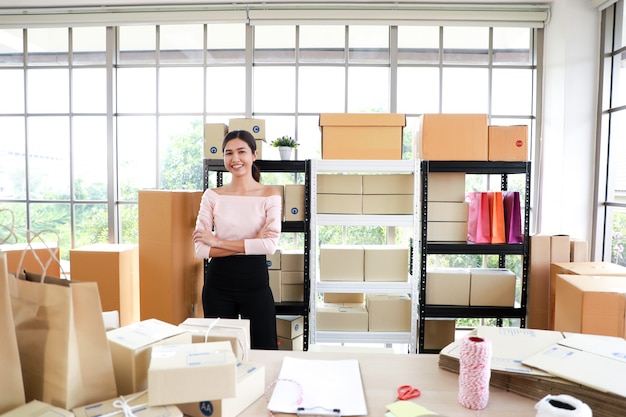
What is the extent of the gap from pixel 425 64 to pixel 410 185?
126 cm

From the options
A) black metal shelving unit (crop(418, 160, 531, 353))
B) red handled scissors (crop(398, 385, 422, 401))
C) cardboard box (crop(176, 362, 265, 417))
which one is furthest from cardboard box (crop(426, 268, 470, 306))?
cardboard box (crop(176, 362, 265, 417))

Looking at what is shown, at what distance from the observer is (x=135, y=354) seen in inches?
37.5

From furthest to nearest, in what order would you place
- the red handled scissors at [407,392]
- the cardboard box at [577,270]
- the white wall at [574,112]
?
the white wall at [574,112] → the cardboard box at [577,270] → the red handled scissors at [407,392]

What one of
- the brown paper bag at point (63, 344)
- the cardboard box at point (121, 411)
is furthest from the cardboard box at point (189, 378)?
the brown paper bag at point (63, 344)

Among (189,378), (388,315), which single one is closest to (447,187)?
(388,315)

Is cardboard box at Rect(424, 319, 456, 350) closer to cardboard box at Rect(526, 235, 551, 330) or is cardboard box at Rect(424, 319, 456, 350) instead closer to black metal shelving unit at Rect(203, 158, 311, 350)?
cardboard box at Rect(526, 235, 551, 330)

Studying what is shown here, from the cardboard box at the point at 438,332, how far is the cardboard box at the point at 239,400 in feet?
7.13

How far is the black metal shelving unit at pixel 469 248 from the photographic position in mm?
2812

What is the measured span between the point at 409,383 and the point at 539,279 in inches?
82.2

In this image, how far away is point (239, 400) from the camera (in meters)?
0.99

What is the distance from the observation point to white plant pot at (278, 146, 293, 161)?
2.87m

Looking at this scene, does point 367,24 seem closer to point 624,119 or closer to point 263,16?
point 263,16

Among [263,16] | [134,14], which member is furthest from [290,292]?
[134,14]

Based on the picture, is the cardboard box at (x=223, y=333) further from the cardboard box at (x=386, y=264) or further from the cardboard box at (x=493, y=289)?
the cardboard box at (x=493, y=289)
